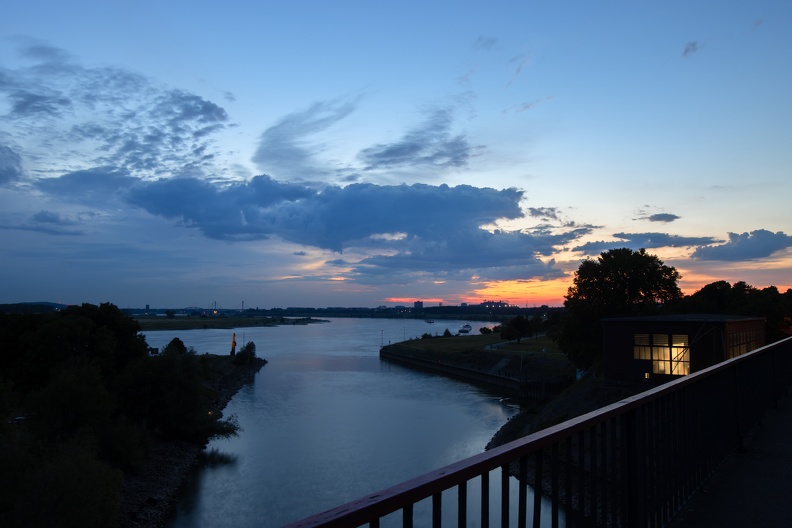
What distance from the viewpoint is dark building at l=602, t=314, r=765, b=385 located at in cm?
3073

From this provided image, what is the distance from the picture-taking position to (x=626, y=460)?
12.3 feet

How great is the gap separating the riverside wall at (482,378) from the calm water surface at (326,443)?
3.21 m

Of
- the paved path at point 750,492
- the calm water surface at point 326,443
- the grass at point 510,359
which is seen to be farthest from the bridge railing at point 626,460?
the grass at point 510,359

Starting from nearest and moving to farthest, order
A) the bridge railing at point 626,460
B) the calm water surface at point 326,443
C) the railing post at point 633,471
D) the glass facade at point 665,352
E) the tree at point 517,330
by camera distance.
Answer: the bridge railing at point 626,460, the railing post at point 633,471, the calm water surface at point 326,443, the glass facade at point 665,352, the tree at point 517,330

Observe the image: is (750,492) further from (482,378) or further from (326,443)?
(482,378)

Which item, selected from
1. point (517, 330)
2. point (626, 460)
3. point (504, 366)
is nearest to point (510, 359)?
point (504, 366)

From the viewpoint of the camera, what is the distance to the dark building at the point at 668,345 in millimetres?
30734

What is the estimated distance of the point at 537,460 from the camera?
8.79ft

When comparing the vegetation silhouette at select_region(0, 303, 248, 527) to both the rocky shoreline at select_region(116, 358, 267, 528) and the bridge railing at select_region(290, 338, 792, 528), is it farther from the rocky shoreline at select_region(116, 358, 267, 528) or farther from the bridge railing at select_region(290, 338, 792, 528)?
the bridge railing at select_region(290, 338, 792, 528)

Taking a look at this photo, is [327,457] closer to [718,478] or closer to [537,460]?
[718,478]

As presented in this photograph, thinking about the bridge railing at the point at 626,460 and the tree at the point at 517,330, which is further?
the tree at the point at 517,330

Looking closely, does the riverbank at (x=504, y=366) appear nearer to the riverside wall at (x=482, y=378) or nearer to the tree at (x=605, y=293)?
the riverside wall at (x=482, y=378)

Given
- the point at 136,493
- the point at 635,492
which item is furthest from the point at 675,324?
the point at 635,492

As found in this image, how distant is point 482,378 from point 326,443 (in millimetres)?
36719
